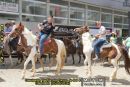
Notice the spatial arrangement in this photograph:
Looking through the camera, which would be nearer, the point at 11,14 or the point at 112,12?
the point at 11,14

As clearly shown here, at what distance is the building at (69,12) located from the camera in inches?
930

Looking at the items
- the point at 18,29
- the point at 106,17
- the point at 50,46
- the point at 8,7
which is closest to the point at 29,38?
the point at 18,29

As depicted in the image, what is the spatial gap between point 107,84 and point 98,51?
68.9 inches

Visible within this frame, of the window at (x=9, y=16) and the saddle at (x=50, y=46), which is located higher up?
the window at (x=9, y=16)

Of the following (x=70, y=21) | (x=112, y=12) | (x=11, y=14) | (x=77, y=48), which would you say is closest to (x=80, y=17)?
(x=70, y=21)

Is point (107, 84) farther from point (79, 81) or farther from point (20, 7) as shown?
point (20, 7)

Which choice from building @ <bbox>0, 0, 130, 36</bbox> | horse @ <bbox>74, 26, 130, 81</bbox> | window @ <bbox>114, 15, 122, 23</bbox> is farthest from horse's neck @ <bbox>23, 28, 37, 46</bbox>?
window @ <bbox>114, 15, 122, 23</bbox>

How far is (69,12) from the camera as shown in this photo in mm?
30406

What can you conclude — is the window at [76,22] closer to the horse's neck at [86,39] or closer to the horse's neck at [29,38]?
the horse's neck at [29,38]

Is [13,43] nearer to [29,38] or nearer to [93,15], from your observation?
[29,38]

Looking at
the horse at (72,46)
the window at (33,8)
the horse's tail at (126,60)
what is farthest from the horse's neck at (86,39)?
the window at (33,8)

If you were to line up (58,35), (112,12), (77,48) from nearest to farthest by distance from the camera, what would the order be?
(77,48), (58,35), (112,12)

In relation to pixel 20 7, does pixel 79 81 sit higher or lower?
lower

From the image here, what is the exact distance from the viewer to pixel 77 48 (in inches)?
764
